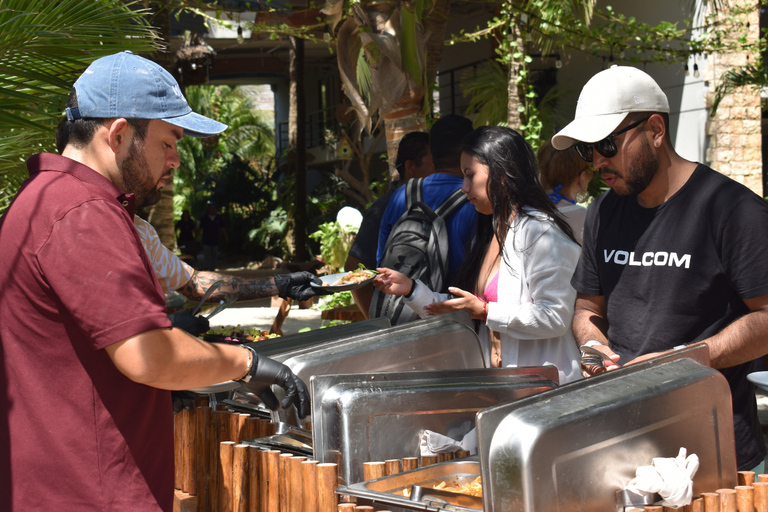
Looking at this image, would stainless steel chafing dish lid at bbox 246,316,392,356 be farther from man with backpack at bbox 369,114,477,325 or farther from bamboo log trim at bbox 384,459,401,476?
bamboo log trim at bbox 384,459,401,476

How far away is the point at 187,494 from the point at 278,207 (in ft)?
68.1

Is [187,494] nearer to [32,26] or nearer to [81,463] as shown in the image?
[81,463]

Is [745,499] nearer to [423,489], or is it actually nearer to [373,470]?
[423,489]

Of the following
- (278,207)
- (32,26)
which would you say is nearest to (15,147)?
(32,26)

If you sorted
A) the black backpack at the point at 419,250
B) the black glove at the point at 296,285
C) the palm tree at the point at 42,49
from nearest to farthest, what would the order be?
1. the black glove at the point at 296,285
2. the palm tree at the point at 42,49
3. the black backpack at the point at 419,250

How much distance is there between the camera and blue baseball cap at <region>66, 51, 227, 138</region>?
1844 millimetres

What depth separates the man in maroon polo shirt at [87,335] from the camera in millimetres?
1667

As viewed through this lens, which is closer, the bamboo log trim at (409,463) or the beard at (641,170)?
the bamboo log trim at (409,463)

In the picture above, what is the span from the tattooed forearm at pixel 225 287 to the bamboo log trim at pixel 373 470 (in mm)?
1170

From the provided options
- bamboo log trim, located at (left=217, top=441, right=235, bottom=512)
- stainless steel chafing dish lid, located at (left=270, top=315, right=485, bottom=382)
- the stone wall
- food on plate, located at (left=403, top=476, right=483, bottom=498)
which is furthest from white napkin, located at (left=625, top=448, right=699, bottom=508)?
the stone wall

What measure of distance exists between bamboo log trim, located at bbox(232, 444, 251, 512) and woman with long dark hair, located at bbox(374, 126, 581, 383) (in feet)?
3.48

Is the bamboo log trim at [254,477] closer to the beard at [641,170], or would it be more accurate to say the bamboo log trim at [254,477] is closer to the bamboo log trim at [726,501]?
the bamboo log trim at [726,501]

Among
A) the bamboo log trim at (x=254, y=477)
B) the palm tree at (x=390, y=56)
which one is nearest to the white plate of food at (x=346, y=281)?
the bamboo log trim at (x=254, y=477)

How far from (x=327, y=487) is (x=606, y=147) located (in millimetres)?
1324
